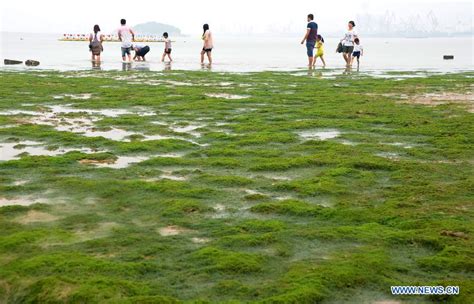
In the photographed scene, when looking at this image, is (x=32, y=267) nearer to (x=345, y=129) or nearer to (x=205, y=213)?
(x=205, y=213)

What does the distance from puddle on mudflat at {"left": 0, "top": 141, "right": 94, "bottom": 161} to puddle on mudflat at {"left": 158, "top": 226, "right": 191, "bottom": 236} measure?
3.56 metres

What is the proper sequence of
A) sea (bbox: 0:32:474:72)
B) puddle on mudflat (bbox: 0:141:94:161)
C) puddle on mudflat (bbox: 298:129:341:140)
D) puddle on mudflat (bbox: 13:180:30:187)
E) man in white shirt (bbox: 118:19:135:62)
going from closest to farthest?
puddle on mudflat (bbox: 13:180:30:187)
puddle on mudflat (bbox: 0:141:94:161)
puddle on mudflat (bbox: 298:129:341:140)
sea (bbox: 0:32:474:72)
man in white shirt (bbox: 118:19:135:62)

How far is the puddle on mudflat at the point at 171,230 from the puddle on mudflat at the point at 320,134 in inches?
189

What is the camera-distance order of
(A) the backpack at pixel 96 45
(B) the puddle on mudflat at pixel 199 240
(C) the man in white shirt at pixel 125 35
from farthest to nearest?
(A) the backpack at pixel 96 45, (C) the man in white shirt at pixel 125 35, (B) the puddle on mudflat at pixel 199 240

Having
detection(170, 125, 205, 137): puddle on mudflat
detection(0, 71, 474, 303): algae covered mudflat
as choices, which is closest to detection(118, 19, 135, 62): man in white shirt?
detection(0, 71, 474, 303): algae covered mudflat

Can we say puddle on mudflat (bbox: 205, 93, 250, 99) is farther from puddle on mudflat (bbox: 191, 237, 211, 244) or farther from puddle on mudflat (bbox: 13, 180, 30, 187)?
puddle on mudflat (bbox: 191, 237, 211, 244)

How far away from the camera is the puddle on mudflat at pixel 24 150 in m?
8.33

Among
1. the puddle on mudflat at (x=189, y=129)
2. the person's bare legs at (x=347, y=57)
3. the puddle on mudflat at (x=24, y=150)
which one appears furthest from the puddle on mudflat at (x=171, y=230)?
the person's bare legs at (x=347, y=57)

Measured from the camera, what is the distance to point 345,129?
35.4 ft

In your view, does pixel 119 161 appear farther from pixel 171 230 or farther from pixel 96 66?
pixel 96 66

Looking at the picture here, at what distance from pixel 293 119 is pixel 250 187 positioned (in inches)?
207

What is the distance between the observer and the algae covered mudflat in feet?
14.1

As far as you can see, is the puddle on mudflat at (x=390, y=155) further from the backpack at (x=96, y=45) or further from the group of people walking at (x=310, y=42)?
the backpack at (x=96, y=45)

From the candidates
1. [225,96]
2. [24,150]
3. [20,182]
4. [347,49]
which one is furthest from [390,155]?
[347,49]
